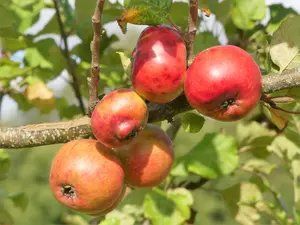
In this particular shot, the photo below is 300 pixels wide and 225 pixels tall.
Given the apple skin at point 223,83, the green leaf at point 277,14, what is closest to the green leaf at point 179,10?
the green leaf at point 277,14

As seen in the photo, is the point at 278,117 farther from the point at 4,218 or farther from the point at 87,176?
the point at 4,218

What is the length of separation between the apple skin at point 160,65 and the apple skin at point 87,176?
0.12m

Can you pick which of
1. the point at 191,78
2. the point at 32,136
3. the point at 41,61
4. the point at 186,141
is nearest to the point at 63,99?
the point at 41,61

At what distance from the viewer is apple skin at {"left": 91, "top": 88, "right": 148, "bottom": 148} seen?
2.48ft

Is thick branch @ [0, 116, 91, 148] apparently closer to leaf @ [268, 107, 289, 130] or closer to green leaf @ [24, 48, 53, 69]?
leaf @ [268, 107, 289, 130]

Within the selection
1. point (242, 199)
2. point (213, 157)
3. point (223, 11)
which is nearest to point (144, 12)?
point (213, 157)

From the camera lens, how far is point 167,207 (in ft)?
4.26

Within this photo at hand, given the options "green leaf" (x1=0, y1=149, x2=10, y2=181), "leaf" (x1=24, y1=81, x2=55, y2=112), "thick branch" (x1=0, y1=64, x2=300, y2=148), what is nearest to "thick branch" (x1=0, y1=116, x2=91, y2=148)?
"thick branch" (x1=0, y1=64, x2=300, y2=148)

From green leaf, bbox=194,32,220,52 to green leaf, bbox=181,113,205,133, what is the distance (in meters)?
0.53

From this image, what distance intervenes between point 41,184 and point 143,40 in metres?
11.3

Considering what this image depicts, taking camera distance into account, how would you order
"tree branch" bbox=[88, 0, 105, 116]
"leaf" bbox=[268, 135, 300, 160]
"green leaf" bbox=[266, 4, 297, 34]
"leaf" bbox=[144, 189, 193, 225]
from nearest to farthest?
"tree branch" bbox=[88, 0, 105, 116] < "leaf" bbox=[144, 189, 193, 225] < "leaf" bbox=[268, 135, 300, 160] < "green leaf" bbox=[266, 4, 297, 34]

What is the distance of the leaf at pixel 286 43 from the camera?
94cm

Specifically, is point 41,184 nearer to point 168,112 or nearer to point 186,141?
point 186,141

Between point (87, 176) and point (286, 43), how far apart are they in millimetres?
434
